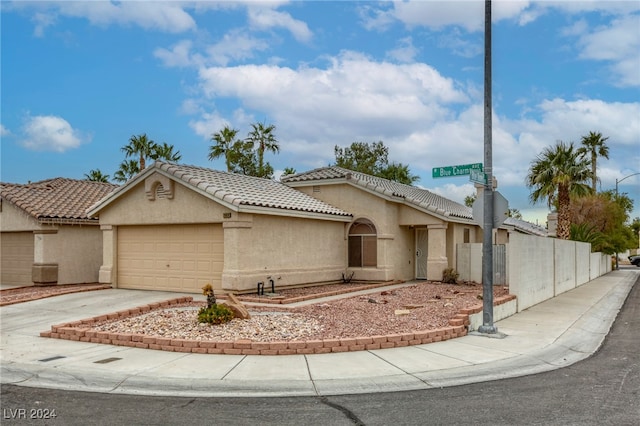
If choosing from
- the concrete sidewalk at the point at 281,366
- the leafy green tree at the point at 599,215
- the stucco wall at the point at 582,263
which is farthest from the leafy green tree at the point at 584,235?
the concrete sidewalk at the point at 281,366

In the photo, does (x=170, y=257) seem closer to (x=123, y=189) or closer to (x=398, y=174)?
(x=123, y=189)

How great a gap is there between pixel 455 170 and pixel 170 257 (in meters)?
10.8

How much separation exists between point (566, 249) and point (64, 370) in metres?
21.2

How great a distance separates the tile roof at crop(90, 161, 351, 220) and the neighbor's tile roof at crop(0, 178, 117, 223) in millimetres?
1887

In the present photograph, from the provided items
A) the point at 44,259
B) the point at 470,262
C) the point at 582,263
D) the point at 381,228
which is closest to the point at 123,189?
the point at 44,259

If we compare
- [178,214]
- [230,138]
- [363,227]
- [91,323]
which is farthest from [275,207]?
[230,138]

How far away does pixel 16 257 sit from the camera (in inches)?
862

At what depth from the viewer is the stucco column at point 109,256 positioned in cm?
1950

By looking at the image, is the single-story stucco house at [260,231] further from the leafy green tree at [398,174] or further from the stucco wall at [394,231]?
the leafy green tree at [398,174]

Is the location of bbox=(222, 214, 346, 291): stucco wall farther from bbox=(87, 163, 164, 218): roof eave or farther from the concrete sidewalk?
the concrete sidewalk

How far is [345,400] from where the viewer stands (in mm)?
6938

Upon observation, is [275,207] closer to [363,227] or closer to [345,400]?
[363,227]

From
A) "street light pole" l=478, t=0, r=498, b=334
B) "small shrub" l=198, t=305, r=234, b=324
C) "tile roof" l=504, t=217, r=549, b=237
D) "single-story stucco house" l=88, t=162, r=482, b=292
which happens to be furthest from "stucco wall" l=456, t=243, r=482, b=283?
"small shrub" l=198, t=305, r=234, b=324

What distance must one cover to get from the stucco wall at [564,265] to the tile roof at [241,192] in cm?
848
